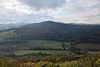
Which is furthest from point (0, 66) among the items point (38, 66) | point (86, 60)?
point (38, 66)

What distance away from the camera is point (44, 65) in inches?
5522

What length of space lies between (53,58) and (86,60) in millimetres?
109332

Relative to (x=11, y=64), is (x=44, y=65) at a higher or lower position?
lower

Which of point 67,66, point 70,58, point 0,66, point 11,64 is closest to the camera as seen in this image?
point 0,66

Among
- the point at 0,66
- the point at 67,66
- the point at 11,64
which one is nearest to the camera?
the point at 0,66

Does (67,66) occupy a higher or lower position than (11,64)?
lower

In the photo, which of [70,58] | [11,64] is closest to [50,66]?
[70,58]

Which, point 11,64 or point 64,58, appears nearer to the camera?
point 11,64

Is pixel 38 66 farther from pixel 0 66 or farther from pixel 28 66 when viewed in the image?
pixel 0 66

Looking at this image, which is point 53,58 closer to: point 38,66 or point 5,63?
point 38,66

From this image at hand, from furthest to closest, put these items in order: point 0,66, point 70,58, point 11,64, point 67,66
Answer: point 70,58, point 67,66, point 11,64, point 0,66

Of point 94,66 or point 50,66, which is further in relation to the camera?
point 50,66

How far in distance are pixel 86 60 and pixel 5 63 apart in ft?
89.1

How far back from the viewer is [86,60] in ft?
260
